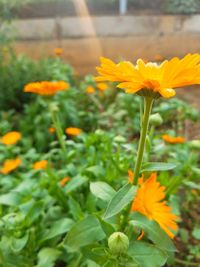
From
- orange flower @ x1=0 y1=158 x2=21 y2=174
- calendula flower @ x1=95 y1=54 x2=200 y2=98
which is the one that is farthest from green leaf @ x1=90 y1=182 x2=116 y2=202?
orange flower @ x1=0 y1=158 x2=21 y2=174

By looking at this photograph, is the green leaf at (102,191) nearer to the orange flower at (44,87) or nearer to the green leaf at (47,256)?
the green leaf at (47,256)

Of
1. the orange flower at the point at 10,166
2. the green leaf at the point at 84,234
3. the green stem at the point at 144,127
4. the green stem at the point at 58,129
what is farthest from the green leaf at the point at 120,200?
the orange flower at the point at 10,166

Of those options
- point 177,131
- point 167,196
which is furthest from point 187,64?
point 177,131

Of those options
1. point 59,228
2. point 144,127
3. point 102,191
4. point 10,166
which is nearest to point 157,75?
point 144,127

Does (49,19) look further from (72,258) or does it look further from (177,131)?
(72,258)

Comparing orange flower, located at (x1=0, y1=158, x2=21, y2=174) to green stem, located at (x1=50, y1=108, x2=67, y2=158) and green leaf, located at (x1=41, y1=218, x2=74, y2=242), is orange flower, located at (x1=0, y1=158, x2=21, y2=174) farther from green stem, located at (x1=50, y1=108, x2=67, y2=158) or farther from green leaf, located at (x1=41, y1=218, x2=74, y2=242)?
green leaf, located at (x1=41, y1=218, x2=74, y2=242)
